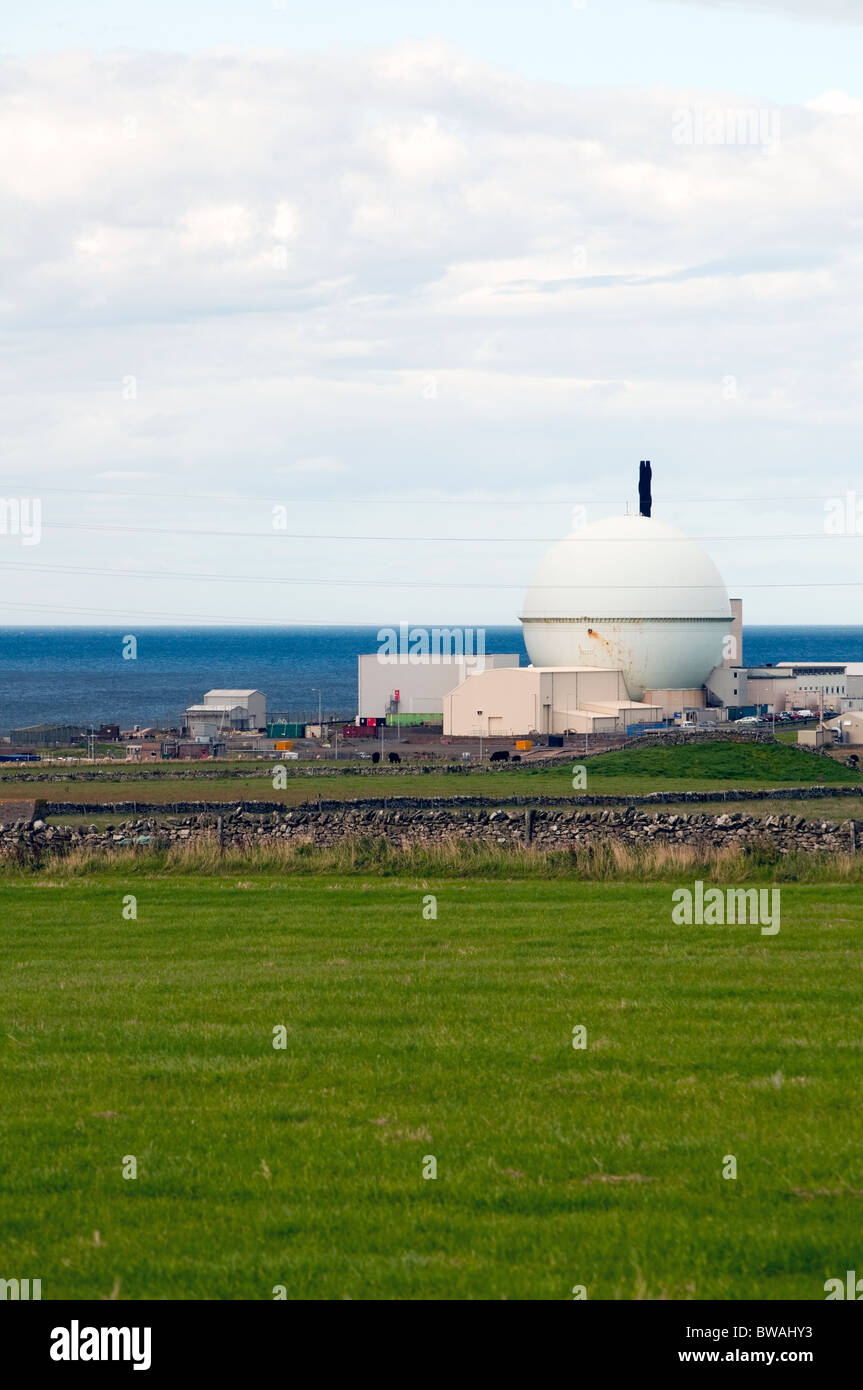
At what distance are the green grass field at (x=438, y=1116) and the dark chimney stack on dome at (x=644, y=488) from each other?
8206 cm

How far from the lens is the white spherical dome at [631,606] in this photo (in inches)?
3219

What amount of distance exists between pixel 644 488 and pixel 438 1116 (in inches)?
3571

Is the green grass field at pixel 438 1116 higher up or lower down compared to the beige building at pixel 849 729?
higher up

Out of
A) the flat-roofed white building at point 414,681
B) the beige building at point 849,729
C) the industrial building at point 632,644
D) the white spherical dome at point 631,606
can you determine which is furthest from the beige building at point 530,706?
the beige building at point 849,729

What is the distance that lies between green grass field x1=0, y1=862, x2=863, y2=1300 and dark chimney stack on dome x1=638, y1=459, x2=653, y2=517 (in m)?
Answer: 82.1

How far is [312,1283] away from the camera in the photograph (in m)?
6.62

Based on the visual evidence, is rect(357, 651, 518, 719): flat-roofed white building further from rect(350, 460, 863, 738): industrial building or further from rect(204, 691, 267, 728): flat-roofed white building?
rect(204, 691, 267, 728): flat-roofed white building

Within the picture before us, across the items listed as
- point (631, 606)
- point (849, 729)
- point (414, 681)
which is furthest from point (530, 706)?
point (849, 729)

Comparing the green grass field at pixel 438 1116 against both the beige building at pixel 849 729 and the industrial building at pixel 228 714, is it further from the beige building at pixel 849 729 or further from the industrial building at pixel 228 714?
the industrial building at pixel 228 714

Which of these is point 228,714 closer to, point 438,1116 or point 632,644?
point 632,644

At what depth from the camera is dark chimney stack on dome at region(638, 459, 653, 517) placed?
317 feet

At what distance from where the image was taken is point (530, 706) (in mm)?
73938

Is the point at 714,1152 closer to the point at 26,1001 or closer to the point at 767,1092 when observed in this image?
the point at 767,1092

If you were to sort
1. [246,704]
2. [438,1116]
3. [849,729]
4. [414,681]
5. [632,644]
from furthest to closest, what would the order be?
[414,681]
[246,704]
[632,644]
[849,729]
[438,1116]
